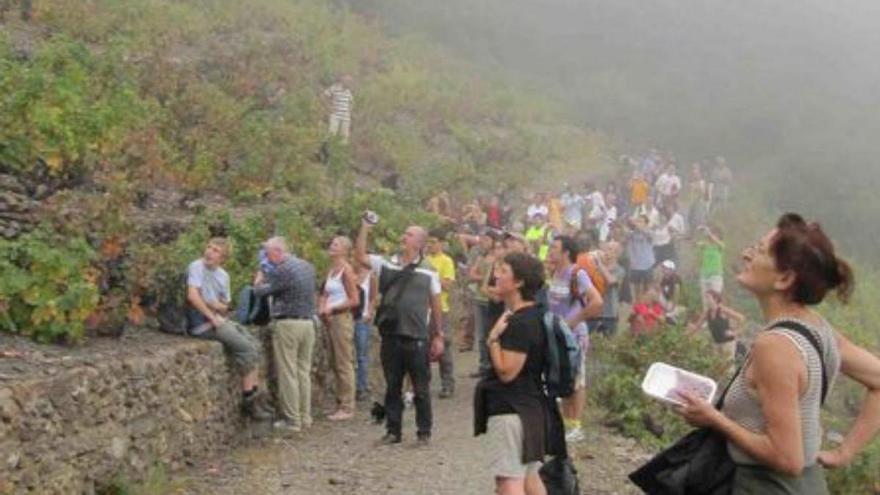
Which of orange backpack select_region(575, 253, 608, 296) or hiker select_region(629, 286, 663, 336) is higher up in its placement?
orange backpack select_region(575, 253, 608, 296)

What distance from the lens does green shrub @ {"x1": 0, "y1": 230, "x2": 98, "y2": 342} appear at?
6996 millimetres

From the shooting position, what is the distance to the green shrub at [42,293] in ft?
23.0

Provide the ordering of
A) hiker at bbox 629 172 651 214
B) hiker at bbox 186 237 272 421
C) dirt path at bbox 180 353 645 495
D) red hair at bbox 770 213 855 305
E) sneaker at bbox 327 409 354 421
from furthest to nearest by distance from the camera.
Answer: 1. hiker at bbox 629 172 651 214
2. sneaker at bbox 327 409 354 421
3. hiker at bbox 186 237 272 421
4. dirt path at bbox 180 353 645 495
5. red hair at bbox 770 213 855 305

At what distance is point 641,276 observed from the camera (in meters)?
16.5

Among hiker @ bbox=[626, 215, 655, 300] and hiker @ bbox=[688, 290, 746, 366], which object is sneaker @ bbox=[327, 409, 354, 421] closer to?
hiker @ bbox=[688, 290, 746, 366]

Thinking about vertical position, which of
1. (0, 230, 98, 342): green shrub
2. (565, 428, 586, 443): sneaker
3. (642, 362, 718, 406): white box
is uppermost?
(642, 362, 718, 406): white box

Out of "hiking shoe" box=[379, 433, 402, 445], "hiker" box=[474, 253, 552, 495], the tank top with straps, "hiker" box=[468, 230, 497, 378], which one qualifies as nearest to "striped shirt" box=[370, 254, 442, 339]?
"hiking shoe" box=[379, 433, 402, 445]

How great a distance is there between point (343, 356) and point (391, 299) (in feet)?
6.27

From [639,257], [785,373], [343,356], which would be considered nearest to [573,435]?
[343,356]

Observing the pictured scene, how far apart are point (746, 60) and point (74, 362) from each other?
34.9 metres

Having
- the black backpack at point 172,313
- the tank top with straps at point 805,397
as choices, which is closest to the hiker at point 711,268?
the black backpack at point 172,313

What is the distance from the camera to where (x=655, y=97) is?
34.8 meters

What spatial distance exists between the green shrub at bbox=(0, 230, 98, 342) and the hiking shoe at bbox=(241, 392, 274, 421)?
7.19ft

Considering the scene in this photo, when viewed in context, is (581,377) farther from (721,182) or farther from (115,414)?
(721,182)
